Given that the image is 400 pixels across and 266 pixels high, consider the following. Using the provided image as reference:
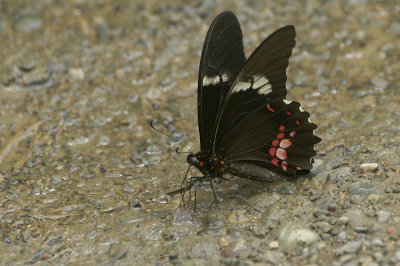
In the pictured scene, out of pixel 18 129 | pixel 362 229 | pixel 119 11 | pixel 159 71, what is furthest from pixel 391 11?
pixel 18 129

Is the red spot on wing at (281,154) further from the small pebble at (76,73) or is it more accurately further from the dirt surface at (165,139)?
the small pebble at (76,73)

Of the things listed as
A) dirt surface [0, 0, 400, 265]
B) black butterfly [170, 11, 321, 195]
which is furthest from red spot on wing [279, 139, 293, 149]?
dirt surface [0, 0, 400, 265]

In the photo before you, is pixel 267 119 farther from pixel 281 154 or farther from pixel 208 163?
pixel 208 163

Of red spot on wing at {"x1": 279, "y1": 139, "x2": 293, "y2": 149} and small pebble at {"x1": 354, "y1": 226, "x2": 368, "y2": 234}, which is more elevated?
red spot on wing at {"x1": 279, "y1": 139, "x2": 293, "y2": 149}

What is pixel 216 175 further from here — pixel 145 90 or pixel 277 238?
pixel 145 90

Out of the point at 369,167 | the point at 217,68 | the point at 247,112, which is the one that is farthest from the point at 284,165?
the point at 217,68

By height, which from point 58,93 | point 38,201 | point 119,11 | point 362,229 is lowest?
Result: point 38,201

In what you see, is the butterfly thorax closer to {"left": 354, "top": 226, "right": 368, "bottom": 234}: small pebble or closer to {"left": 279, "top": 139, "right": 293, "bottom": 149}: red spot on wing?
{"left": 279, "top": 139, "right": 293, "bottom": 149}: red spot on wing
